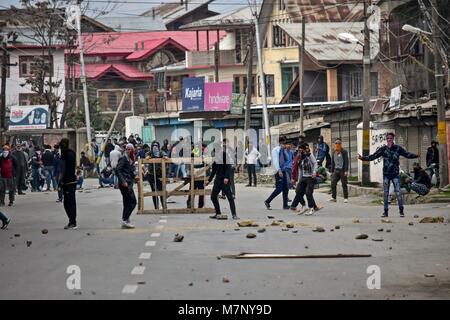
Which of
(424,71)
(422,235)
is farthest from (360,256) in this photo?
(424,71)

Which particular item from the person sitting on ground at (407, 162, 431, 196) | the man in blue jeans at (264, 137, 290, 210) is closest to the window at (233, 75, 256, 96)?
the person sitting on ground at (407, 162, 431, 196)

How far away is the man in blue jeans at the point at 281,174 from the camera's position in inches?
1080

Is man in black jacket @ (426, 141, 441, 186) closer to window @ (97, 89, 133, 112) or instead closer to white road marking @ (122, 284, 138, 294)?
white road marking @ (122, 284, 138, 294)

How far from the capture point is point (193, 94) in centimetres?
6925

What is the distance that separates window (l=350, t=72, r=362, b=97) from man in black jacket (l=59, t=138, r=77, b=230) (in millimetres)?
45198

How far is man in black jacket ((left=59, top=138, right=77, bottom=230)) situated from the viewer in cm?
2162

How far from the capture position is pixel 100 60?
307 ft

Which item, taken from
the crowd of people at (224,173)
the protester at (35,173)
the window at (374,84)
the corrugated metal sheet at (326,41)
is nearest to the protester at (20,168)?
the crowd of people at (224,173)

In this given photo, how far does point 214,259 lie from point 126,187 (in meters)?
6.40

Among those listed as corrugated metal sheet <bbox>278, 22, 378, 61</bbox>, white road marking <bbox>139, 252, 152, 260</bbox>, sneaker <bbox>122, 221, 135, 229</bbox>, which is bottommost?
white road marking <bbox>139, 252, 152, 260</bbox>

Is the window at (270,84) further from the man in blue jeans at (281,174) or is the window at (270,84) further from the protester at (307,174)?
the protester at (307,174)
